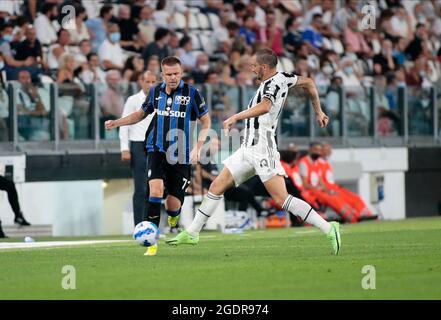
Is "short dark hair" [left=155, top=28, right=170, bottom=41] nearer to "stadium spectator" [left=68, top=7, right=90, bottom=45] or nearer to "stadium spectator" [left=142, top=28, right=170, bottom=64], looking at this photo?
"stadium spectator" [left=142, top=28, right=170, bottom=64]

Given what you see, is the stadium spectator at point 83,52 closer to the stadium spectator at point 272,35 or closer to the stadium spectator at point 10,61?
the stadium spectator at point 10,61

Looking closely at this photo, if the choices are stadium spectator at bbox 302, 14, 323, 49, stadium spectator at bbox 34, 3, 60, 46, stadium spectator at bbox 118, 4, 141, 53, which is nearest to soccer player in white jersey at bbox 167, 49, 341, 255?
stadium spectator at bbox 34, 3, 60, 46

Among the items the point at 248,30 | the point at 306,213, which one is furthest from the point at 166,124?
the point at 248,30

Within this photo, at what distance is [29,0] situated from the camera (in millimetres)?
24062

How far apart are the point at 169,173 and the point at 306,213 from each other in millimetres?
1833

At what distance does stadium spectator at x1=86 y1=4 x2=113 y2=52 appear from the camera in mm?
24672

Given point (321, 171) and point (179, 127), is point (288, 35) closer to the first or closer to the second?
point (321, 171)

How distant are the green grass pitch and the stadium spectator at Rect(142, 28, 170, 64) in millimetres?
7996

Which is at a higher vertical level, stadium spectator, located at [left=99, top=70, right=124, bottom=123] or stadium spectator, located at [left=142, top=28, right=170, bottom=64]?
stadium spectator, located at [left=142, top=28, right=170, bottom=64]

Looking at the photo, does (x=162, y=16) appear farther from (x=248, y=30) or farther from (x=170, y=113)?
(x=170, y=113)

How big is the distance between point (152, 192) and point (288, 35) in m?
15.0

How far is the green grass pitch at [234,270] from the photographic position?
10609 mm

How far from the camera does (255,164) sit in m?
14.3

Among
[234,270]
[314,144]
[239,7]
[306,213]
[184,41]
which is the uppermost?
[239,7]
